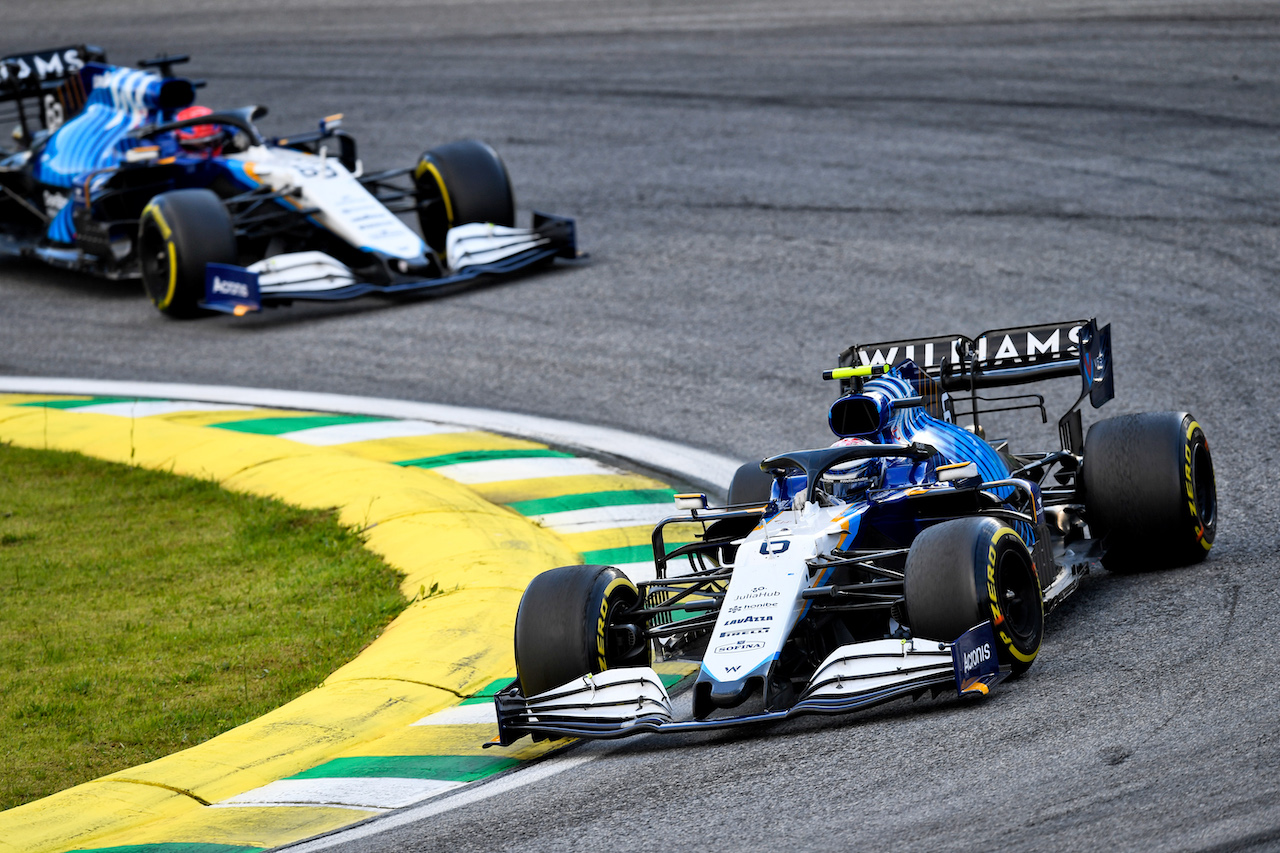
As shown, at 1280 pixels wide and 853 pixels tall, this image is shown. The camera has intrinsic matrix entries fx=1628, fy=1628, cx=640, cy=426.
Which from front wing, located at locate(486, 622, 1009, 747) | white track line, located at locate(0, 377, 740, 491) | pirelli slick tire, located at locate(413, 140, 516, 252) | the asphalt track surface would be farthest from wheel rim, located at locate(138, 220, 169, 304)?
front wing, located at locate(486, 622, 1009, 747)

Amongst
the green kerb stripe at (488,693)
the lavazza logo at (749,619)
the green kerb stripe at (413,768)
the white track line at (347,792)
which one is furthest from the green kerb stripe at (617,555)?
the white track line at (347,792)

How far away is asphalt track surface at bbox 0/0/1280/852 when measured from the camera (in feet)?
18.5

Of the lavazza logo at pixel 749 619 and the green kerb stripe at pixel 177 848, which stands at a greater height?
the lavazza logo at pixel 749 619

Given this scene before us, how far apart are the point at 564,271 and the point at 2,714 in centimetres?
887

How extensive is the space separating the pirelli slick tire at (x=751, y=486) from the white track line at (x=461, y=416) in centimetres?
183

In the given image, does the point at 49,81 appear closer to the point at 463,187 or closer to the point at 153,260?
the point at 153,260

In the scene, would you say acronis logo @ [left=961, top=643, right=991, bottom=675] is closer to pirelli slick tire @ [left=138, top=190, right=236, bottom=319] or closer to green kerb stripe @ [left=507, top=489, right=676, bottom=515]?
green kerb stripe @ [left=507, top=489, right=676, bottom=515]

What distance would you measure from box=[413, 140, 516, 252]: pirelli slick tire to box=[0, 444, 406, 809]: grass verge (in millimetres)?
5367

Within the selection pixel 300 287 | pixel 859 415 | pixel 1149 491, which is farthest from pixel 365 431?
pixel 1149 491

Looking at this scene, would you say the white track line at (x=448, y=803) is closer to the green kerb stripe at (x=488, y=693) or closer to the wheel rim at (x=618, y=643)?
the wheel rim at (x=618, y=643)

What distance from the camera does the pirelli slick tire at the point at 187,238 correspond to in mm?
14531

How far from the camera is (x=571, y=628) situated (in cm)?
680

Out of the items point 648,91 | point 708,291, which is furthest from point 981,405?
point 648,91

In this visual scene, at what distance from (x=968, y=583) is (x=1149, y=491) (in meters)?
1.89
